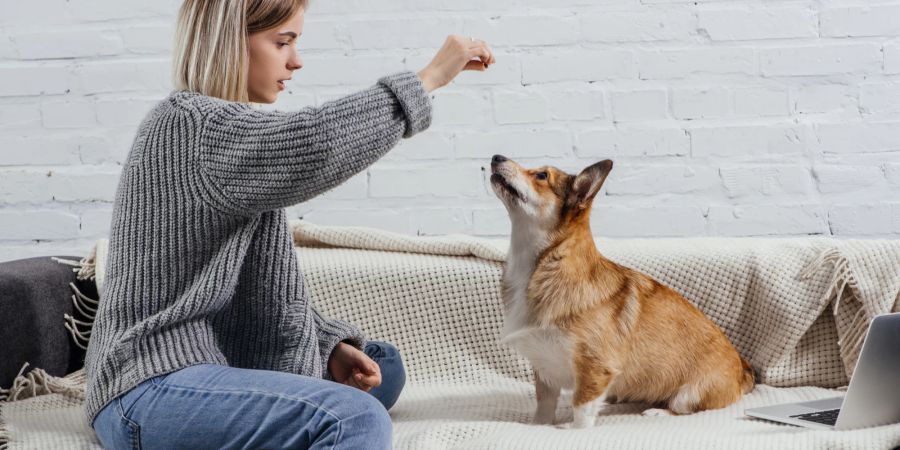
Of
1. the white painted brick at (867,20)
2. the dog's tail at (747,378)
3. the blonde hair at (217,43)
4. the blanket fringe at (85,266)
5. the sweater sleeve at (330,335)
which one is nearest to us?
the blonde hair at (217,43)

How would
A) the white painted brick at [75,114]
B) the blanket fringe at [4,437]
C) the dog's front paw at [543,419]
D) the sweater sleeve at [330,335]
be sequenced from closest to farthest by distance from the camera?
the blanket fringe at [4,437] → the sweater sleeve at [330,335] → the dog's front paw at [543,419] → the white painted brick at [75,114]

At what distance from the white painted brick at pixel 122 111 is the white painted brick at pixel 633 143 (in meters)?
1.15

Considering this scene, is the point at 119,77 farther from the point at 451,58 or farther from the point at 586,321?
the point at 586,321

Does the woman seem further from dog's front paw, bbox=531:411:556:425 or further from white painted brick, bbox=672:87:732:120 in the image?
white painted brick, bbox=672:87:732:120

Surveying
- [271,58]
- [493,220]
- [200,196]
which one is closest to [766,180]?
[493,220]

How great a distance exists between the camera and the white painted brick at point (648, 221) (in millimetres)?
2256

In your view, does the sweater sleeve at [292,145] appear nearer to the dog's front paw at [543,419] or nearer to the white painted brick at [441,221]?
the dog's front paw at [543,419]

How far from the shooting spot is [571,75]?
2.25 meters

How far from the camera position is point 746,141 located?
7.34 ft

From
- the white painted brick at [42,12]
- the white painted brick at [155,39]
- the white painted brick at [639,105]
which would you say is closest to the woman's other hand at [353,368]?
the white painted brick at [639,105]

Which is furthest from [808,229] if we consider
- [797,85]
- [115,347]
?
[115,347]

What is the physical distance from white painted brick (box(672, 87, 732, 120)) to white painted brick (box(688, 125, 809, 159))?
0.04 m

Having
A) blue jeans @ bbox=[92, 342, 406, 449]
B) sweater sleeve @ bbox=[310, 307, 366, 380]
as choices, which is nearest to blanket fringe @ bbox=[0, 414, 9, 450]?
blue jeans @ bbox=[92, 342, 406, 449]

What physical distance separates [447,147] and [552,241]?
0.70 m
